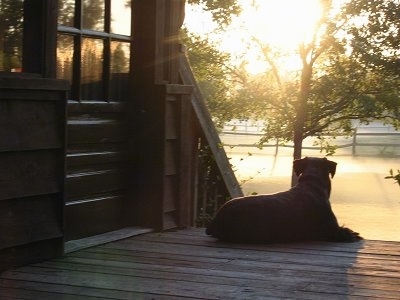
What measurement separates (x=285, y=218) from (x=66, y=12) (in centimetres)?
207

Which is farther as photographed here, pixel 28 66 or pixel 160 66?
pixel 160 66

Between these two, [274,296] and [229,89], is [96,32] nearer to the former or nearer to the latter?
[274,296]

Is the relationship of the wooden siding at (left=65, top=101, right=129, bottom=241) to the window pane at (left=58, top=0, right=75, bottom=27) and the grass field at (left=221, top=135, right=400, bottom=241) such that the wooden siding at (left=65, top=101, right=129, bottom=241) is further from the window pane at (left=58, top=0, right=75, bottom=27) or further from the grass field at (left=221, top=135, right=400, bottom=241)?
the grass field at (left=221, top=135, right=400, bottom=241)

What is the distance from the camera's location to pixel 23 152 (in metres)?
3.86

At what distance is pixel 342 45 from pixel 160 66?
40.0 feet

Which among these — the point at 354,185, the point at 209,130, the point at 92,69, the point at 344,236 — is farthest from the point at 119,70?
the point at 354,185

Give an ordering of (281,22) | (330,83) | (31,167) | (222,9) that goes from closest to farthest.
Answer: (31,167)
(222,9)
(281,22)
(330,83)

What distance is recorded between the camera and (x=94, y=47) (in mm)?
4934

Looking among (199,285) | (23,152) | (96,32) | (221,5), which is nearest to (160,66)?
(96,32)

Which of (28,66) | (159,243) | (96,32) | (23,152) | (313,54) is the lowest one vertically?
(159,243)

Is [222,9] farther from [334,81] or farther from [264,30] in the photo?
[334,81]

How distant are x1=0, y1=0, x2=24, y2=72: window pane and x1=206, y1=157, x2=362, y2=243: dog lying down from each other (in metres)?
1.87

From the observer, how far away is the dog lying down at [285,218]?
16.6 ft

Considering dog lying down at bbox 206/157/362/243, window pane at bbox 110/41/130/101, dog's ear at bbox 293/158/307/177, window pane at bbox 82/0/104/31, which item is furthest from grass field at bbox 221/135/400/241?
window pane at bbox 82/0/104/31
